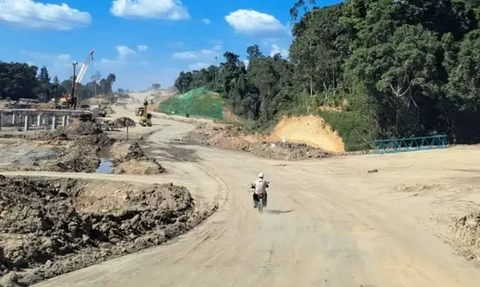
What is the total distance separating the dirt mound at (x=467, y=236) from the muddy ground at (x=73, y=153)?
71.6 ft

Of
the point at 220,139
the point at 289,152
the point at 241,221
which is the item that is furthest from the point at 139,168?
the point at 220,139

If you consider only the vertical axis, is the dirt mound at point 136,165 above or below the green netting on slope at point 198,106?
below

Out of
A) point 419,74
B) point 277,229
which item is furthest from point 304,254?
point 419,74

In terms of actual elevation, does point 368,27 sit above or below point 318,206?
above

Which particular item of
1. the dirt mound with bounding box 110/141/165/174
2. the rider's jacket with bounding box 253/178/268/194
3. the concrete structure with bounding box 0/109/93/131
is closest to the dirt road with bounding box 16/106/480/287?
the rider's jacket with bounding box 253/178/268/194

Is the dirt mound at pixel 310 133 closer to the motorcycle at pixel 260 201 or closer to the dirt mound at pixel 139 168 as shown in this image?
the dirt mound at pixel 139 168

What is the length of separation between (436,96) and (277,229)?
39.1 metres

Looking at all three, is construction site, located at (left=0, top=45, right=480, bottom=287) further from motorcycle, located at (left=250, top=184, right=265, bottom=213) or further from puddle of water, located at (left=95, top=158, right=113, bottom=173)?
motorcycle, located at (left=250, top=184, right=265, bottom=213)

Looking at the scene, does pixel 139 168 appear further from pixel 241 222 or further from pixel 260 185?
pixel 241 222

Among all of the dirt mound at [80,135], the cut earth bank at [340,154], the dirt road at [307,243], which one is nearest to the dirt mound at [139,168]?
the dirt road at [307,243]

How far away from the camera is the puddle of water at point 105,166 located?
1564 inches

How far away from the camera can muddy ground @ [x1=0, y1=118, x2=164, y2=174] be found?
37625mm

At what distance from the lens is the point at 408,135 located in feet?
178

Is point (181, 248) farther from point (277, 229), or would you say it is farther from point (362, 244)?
point (362, 244)
